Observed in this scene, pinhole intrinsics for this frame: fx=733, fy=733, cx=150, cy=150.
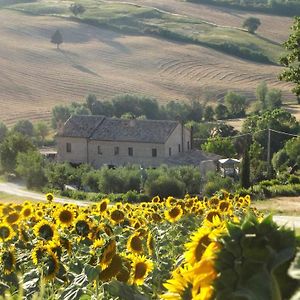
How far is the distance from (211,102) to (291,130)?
3088 centimetres

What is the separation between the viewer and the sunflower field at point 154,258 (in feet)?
4.54

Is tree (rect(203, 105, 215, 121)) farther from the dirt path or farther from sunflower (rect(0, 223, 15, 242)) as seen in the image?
sunflower (rect(0, 223, 15, 242))

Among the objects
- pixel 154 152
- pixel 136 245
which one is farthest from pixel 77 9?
pixel 136 245

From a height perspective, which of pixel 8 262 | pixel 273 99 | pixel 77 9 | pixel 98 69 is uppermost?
pixel 8 262

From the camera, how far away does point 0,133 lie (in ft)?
207

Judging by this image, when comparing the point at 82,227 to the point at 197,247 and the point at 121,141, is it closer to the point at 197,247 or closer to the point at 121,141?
the point at 197,247

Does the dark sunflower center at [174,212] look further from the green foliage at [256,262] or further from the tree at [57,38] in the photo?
the tree at [57,38]

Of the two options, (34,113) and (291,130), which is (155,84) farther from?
(291,130)

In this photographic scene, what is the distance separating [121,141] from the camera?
160 feet

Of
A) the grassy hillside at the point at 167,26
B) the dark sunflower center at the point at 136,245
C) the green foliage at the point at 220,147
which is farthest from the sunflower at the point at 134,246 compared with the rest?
the grassy hillside at the point at 167,26

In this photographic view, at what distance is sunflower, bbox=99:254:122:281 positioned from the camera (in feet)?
12.1

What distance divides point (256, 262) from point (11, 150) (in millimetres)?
46606

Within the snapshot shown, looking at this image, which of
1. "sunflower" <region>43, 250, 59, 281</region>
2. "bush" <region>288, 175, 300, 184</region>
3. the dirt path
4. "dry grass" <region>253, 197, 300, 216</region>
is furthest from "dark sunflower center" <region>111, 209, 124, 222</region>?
"bush" <region>288, 175, 300, 184</region>

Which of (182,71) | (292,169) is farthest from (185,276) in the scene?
(182,71)
